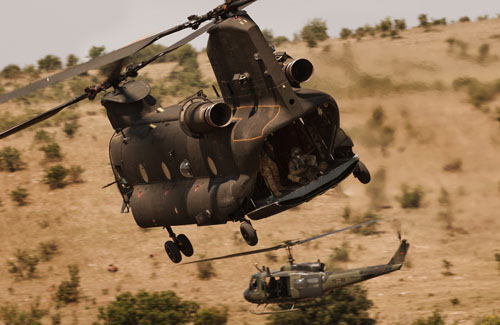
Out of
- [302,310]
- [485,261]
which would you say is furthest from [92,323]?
[485,261]

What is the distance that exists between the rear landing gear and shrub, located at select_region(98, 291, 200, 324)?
387 inches

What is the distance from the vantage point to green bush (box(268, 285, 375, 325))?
2795cm

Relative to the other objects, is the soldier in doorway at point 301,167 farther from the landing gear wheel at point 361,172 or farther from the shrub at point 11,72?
the shrub at point 11,72

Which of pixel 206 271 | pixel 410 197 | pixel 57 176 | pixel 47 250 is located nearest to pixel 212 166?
pixel 206 271

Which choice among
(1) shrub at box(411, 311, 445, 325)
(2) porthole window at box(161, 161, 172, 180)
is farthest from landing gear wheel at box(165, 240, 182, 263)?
(1) shrub at box(411, 311, 445, 325)

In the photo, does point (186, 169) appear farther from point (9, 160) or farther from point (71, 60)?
point (71, 60)

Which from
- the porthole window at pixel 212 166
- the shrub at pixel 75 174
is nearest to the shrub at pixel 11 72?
the shrub at pixel 75 174

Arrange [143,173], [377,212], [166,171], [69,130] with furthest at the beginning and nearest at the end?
[69,130], [377,212], [143,173], [166,171]

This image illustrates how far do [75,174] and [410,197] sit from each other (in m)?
17.0

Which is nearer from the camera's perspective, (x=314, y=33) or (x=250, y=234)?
(x=250, y=234)

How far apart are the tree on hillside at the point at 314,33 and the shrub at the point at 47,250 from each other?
24401mm

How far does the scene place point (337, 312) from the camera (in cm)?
2866

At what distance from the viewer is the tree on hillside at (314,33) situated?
49906 millimetres

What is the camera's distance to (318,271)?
1012 inches
